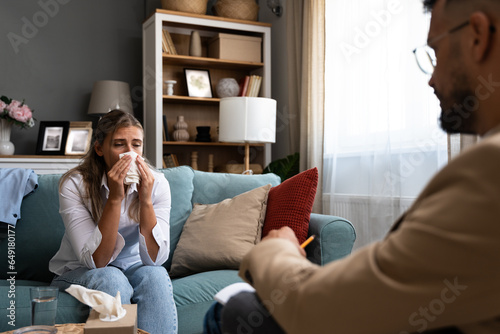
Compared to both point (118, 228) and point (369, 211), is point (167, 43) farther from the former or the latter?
point (118, 228)

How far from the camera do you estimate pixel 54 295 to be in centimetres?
123

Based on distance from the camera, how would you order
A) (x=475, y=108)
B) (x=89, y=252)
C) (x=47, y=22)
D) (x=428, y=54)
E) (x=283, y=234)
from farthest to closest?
(x=47, y=22)
(x=89, y=252)
(x=428, y=54)
(x=283, y=234)
(x=475, y=108)

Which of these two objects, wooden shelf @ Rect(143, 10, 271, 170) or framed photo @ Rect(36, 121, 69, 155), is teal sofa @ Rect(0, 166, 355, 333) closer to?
wooden shelf @ Rect(143, 10, 271, 170)

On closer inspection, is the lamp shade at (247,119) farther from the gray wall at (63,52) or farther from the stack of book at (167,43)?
the gray wall at (63,52)

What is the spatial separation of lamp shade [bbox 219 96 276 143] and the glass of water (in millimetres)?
2163

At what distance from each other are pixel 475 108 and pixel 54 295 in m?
1.04

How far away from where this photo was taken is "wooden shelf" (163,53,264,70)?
4.02 meters

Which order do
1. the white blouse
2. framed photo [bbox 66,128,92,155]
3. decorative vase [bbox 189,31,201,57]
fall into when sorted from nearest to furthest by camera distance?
the white blouse, framed photo [bbox 66,128,92,155], decorative vase [bbox 189,31,201,57]

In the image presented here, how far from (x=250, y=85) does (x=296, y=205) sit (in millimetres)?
2309

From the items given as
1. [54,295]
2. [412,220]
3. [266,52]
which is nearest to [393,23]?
[266,52]

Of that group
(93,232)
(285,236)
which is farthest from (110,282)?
(285,236)

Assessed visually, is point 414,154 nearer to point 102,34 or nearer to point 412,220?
point 412,220

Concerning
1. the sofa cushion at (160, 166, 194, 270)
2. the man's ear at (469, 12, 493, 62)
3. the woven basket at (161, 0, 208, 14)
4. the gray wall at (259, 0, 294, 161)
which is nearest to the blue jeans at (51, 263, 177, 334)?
the sofa cushion at (160, 166, 194, 270)

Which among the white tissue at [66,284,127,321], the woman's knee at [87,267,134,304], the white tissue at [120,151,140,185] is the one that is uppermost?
the white tissue at [120,151,140,185]
